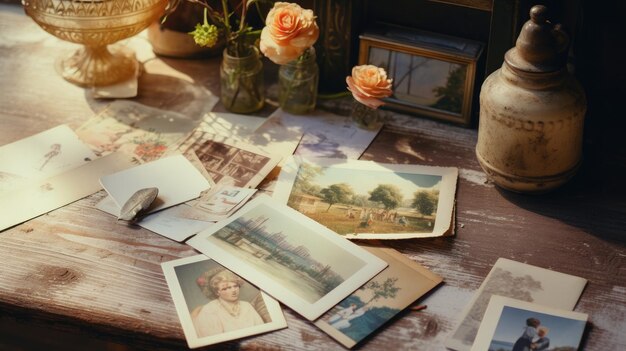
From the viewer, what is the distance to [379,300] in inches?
49.3

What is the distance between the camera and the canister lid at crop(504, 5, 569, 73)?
4.29ft

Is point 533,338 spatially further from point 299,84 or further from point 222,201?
point 299,84

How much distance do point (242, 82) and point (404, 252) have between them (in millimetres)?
553

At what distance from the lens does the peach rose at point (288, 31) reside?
1505 mm

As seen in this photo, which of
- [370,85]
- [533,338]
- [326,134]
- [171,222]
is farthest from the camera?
[326,134]

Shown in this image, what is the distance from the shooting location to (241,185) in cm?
151

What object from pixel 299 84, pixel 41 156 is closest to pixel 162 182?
pixel 41 156

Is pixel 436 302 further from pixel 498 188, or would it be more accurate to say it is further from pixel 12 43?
pixel 12 43

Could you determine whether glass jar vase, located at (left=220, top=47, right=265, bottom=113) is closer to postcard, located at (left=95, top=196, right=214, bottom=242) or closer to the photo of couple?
postcard, located at (left=95, top=196, right=214, bottom=242)

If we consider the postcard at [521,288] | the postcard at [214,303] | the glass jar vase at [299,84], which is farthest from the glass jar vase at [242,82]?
the postcard at [521,288]

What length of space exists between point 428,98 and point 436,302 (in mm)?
545

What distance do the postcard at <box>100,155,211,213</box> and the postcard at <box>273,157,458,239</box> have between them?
161 millimetres

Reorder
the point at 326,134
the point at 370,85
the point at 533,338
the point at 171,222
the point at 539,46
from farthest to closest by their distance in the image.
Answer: the point at 326,134
the point at 370,85
the point at 171,222
the point at 539,46
the point at 533,338

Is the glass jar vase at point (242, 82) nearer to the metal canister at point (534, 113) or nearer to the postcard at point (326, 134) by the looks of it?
the postcard at point (326, 134)
